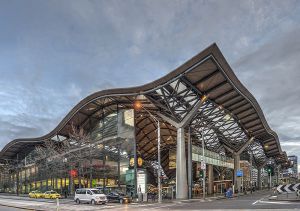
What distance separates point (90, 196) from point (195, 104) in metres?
20.2

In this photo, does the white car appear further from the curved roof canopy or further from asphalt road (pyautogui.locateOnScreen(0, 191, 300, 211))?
the curved roof canopy

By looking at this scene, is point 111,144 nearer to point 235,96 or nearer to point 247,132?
point 235,96

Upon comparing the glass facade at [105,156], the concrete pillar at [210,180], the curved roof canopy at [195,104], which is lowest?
the concrete pillar at [210,180]

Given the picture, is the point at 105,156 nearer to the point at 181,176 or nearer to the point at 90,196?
the point at 181,176

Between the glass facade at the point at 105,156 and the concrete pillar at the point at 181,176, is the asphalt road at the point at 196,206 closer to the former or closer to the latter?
the concrete pillar at the point at 181,176

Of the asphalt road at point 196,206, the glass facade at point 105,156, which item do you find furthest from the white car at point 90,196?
the glass facade at point 105,156

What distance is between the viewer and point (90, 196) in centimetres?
4744

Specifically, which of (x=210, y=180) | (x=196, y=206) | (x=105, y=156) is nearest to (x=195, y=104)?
(x=105, y=156)

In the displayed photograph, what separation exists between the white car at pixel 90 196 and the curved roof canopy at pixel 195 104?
15.4 m

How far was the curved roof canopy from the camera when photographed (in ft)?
161

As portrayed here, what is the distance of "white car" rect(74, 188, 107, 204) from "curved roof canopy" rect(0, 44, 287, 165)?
15368mm

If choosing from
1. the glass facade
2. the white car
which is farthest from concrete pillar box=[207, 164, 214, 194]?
the white car

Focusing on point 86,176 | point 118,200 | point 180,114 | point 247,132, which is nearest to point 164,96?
point 180,114

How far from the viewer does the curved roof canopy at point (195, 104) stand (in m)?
49.2
